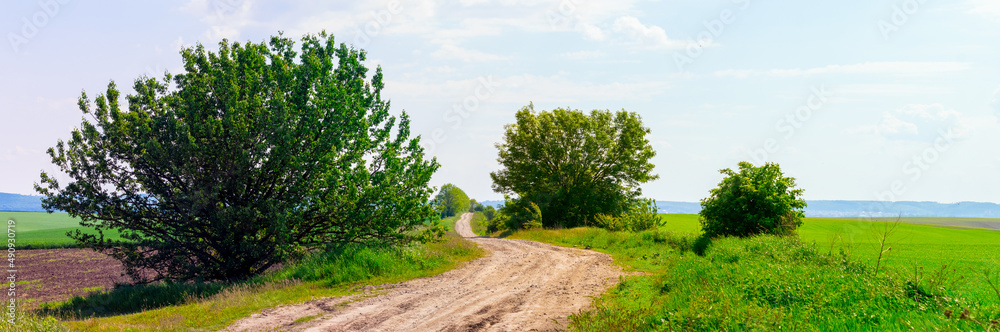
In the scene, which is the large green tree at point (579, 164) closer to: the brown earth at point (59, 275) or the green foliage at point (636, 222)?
the green foliage at point (636, 222)

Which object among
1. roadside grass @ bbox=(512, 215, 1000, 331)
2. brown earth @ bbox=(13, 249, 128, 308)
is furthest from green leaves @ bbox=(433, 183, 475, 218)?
roadside grass @ bbox=(512, 215, 1000, 331)

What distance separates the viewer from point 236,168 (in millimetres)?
15812

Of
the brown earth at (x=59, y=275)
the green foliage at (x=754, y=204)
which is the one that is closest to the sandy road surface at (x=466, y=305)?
the green foliage at (x=754, y=204)

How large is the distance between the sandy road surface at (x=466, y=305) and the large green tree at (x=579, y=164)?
25.6 m

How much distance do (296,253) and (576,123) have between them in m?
29.7

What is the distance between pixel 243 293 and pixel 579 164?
3281cm

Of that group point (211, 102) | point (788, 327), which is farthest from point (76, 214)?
point (788, 327)

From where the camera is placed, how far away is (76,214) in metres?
15.8

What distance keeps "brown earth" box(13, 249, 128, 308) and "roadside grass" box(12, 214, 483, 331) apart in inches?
117

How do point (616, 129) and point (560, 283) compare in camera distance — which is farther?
point (616, 129)

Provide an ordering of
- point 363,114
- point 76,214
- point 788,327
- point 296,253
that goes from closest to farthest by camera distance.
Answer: point 788,327, point 76,214, point 296,253, point 363,114

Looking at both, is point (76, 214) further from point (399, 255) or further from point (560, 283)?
point (560, 283)

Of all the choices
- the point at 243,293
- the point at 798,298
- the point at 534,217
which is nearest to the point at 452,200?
the point at 534,217

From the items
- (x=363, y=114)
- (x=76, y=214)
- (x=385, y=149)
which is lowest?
(x=76, y=214)
